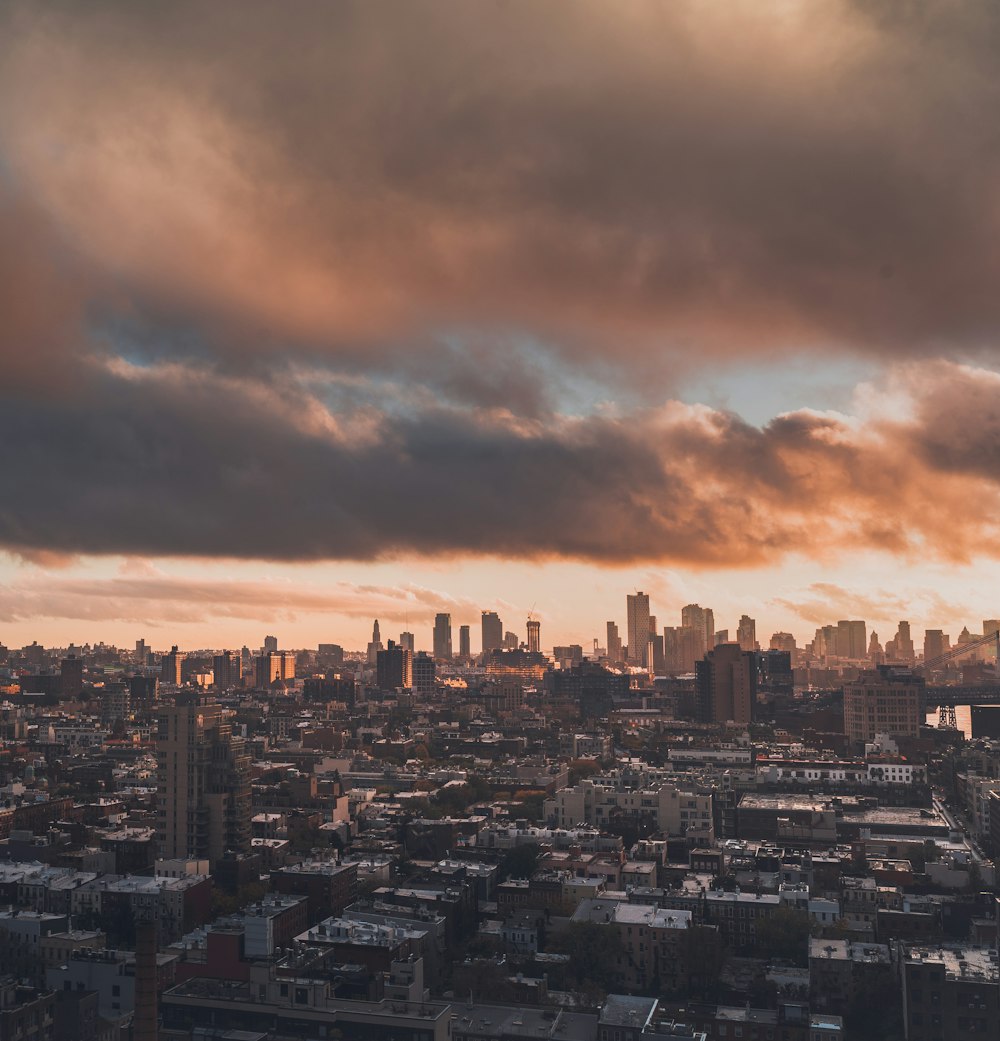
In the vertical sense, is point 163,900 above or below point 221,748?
below

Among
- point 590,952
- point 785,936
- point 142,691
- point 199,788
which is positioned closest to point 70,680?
point 142,691

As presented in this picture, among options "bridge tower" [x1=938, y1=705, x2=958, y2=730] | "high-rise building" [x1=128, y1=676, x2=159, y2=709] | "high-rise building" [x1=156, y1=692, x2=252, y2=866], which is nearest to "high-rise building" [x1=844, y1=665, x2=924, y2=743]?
"bridge tower" [x1=938, y1=705, x2=958, y2=730]

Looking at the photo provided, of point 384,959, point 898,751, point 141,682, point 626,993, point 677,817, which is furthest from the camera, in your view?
point 141,682

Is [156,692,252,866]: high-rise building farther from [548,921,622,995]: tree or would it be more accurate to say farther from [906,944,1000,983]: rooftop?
[906,944,1000,983]: rooftop

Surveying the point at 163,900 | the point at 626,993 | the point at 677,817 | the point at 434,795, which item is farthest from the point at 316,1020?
the point at 434,795

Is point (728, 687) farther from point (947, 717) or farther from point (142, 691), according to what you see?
point (142, 691)

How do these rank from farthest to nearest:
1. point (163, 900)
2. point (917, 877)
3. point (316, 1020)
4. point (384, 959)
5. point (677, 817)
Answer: point (677, 817) < point (917, 877) < point (163, 900) < point (384, 959) < point (316, 1020)

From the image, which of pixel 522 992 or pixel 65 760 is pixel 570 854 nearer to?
pixel 522 992
